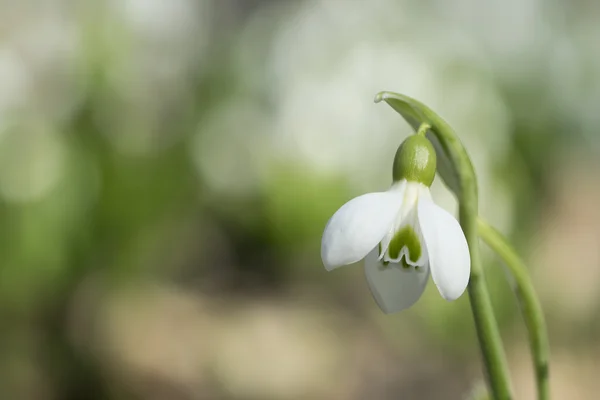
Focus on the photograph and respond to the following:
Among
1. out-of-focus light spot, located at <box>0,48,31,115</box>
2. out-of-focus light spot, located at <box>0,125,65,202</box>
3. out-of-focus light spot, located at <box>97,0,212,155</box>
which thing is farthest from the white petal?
out-of-focus light spot, located at <box>0,48,31,115</box>

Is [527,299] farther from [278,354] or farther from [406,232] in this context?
[278,354]

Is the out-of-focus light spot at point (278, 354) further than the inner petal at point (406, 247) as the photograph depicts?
Yes

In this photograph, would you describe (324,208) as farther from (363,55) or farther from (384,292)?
(384,292)

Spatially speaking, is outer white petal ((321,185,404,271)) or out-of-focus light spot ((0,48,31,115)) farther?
out-of-focus light spot ((0,48,31,115))

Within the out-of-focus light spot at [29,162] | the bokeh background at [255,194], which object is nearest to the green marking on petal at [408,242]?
the bokeh background at [255,194]

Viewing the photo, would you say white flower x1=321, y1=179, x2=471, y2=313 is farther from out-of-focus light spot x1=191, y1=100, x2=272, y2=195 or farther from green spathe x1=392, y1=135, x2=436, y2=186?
out-of-focus light spot x1=191, y1=100, x2=272, y2=195

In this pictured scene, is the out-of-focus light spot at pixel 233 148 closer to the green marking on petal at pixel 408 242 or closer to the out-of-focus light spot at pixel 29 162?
the out-of-focus light spot at pixel 29 162

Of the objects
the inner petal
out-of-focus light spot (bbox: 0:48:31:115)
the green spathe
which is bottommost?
the inner petal
